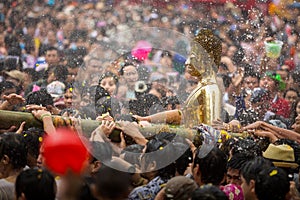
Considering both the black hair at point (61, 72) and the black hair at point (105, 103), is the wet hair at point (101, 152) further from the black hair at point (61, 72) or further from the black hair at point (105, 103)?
the black hair at point (61, 72)

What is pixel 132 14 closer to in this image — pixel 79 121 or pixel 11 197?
pixel 79 121

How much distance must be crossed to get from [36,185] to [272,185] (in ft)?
4.45

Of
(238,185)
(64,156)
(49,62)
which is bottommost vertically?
(238,185)

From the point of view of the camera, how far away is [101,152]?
5.41m

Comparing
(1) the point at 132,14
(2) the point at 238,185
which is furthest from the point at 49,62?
(2) the point at 238,185

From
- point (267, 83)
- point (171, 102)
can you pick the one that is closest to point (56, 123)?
point (171, 102)

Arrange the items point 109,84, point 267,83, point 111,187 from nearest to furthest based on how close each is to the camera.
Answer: point 111,187
point 109,84
point 267,83

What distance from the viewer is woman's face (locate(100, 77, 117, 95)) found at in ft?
30.8

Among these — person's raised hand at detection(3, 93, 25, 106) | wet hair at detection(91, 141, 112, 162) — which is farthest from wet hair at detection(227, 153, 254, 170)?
person's raised hand at detection(3, 93, 25, 106)

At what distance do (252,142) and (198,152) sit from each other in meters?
1.03

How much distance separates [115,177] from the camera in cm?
316

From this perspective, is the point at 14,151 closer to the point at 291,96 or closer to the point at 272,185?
the point at 272,185

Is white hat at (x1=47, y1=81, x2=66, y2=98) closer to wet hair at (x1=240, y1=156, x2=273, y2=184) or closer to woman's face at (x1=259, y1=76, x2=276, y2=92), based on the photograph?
woman's face at (x1=259, y1=76, x2=276, y2=92)

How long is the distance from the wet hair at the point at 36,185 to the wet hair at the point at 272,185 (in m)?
1.23
